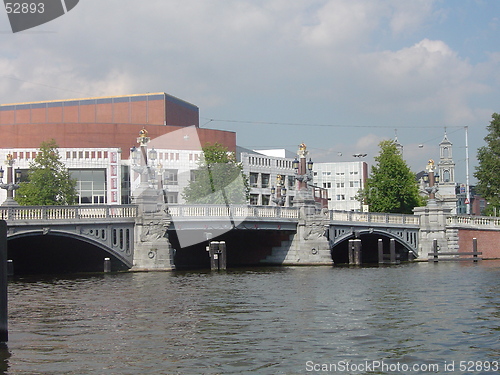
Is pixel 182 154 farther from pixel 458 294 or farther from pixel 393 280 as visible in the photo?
pixel 458 294

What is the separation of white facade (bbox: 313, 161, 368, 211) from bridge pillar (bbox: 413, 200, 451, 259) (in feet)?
326

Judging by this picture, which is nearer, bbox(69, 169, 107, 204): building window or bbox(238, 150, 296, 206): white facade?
bbox(69, 169, 107, 204): building window

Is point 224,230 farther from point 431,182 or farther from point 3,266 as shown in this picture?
point 3,266

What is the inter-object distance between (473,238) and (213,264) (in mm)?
25579

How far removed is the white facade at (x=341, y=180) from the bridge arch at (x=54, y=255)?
4507 inches

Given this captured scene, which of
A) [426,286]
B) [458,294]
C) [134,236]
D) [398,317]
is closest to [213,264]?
[134,236]

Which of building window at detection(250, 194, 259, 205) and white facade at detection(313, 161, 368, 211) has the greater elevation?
white facade at detection(313, 161, 368, 211)

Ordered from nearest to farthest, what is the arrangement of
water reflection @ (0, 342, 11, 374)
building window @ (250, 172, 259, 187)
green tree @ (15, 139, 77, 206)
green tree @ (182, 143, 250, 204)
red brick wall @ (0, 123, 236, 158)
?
water reflection @ (0, 342, 11, 374) < green tree @ (15, 139, 77, 206) < green tree @ (182, 143, 250, 204) < red brick wall @ (0, 123, 236, 158) < building window @ (250, 172, 259, 187)

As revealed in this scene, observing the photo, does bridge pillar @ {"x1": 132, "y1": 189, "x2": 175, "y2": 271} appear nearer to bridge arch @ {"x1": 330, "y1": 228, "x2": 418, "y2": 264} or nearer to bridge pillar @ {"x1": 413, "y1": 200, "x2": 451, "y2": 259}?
bridge arch @ {"x1": 330, "y1": 228, "x2": 418, "y2": 264}

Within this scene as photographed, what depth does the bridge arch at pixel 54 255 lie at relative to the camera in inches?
2137

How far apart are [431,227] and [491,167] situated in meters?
17.1

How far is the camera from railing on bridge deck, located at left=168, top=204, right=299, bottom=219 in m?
53.5

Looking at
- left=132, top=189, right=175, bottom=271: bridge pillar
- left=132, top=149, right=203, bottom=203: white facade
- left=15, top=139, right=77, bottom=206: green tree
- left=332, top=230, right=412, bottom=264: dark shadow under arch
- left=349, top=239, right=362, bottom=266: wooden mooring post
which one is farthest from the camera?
left=132, top=149, right=203, bottom=203: white facade

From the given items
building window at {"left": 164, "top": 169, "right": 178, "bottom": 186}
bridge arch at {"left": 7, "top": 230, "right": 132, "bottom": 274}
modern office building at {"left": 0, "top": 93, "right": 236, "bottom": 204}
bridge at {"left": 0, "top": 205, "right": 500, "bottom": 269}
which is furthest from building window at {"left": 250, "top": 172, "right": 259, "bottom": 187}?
bridge arch at {"left": 7, "top": 230, "right": 132, "bottom": 274}
